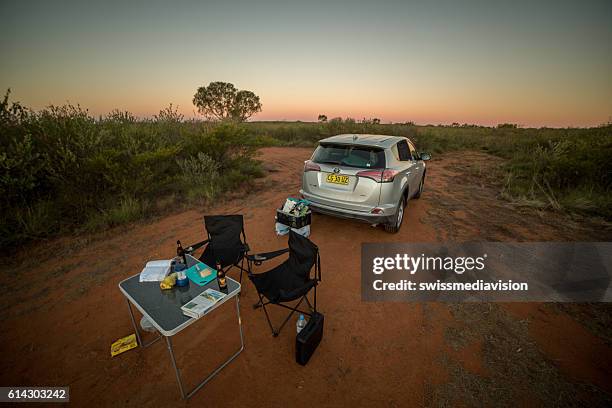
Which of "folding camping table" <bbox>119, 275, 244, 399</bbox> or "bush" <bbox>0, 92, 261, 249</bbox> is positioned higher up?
"bush" <bbox>0, 92, 261, 249</bbox>

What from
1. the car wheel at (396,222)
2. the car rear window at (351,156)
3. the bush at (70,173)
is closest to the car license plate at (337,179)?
the car rear window at (351,156)

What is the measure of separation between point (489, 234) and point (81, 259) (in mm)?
7592

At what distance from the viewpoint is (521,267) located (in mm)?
4004

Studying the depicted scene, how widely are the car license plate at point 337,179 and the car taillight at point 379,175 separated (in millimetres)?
251

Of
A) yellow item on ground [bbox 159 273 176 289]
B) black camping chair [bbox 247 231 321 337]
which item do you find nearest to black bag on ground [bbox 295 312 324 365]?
black camping chair [bbox 247 231 321 337]

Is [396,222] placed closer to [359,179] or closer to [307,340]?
[359,179]

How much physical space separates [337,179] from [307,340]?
2.60 metres

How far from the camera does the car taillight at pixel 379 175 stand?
401 centimetres

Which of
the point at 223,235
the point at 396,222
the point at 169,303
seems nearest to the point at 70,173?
the point at 223,235

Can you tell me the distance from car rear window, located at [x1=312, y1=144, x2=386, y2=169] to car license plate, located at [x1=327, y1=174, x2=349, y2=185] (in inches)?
9.3

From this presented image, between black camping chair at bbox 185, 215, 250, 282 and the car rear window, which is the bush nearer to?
black camping chair at bbox 185, 215, 250, 282

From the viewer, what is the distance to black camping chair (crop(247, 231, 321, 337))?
2742 mm

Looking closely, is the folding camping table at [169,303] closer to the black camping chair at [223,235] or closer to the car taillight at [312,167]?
the black camping chair at [223,235]

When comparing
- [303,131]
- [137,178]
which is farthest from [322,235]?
[303,131]
